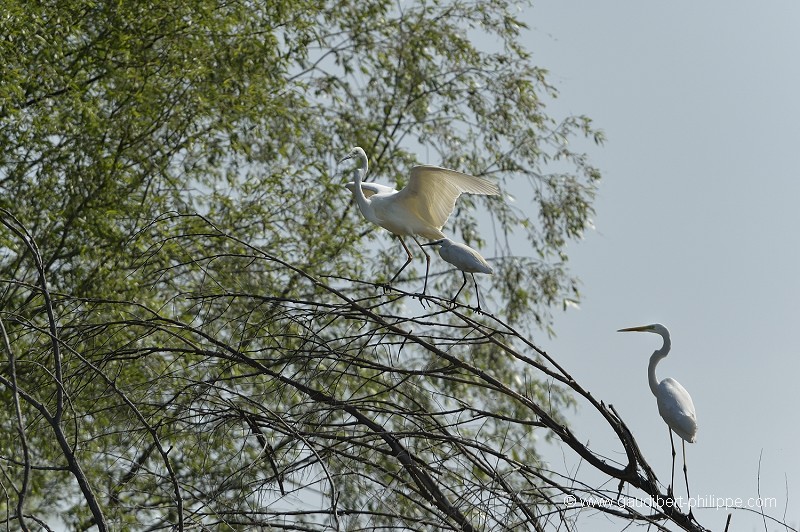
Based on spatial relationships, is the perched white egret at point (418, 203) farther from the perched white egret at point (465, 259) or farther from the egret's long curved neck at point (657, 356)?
the egret's long curved neck at point (657, 356)

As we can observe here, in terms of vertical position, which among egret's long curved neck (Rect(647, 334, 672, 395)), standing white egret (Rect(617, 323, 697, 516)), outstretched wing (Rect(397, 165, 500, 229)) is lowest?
standing white egret (Rect(617, 323, 697, 516))

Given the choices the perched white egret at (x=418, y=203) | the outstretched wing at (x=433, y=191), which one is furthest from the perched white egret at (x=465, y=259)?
the perched white egret at (x=418, y=203)

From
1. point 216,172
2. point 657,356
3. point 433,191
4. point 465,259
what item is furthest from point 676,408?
point 216,172

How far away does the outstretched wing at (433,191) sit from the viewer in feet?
14.8

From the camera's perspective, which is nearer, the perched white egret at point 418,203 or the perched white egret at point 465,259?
the perched white egret at point 465,259

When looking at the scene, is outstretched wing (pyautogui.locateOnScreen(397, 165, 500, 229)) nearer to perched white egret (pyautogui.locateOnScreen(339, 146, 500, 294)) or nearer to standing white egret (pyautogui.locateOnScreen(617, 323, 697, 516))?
perched white egret (pyautogui.locateOnScreen(339, 146, 500, 294))

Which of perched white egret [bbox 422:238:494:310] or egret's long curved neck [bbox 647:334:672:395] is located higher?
perched white egret [bbox 422:238:494:310]

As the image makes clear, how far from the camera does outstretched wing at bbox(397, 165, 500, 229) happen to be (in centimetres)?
452

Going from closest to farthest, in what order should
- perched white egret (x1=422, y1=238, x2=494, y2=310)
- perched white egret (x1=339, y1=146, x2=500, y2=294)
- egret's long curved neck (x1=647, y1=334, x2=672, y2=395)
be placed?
perched white egret (x1=422, y1=238, x2=494, y2=310) → egret's long curved neck (x1=647, y1=334, x2=672, y2=395) → perched white egret (x1=339, y1=146, x2=500, y2=294)

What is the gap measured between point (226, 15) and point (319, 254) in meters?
1.49

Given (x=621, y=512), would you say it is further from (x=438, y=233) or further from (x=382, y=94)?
(x=382, y=94)

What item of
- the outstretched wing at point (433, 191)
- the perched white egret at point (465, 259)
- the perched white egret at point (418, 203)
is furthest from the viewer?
the perched white egret at point (418, 203)

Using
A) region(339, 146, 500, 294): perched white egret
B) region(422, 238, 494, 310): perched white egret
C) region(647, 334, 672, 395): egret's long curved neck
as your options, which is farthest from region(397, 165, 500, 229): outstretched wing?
region(647, 334, 672, 395): egret's long curved neck

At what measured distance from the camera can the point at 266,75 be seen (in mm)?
7023
